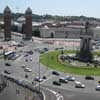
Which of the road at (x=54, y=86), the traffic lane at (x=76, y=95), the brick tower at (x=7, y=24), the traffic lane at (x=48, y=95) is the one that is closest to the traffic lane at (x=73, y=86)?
the road at (x=54, y=86)

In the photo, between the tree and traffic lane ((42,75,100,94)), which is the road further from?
the tree

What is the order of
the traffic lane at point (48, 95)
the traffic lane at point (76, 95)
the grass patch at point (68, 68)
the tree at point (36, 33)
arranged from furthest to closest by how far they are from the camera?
1. the tree at point (36, 33)
2. the grass patch at point (68, 68)
3. the traffic lane at point (76, 95)
4. the traffic lane at point (48, 95)

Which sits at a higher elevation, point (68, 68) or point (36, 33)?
point (36, 33)

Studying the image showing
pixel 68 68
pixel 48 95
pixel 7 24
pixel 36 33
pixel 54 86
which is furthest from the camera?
pixel 36 33

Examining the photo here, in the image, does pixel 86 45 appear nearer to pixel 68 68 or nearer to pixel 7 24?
pixel 68 68

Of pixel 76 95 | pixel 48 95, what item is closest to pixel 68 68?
pixel 76 95

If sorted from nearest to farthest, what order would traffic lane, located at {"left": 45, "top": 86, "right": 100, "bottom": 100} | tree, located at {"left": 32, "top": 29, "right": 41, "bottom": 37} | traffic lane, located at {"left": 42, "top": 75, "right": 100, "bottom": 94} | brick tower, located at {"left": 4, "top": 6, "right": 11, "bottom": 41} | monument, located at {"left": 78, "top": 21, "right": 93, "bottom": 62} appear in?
traffic lane, located at {"left": 45, "top": 86, "right": 100, "bottom": 100}, traffic lane, located at {"left": 42, "top": 75, "right": 100, "bottom": 94}, monument, located at {"left": 78, "top": 21, "right": 93, "bottom": 62}, brick tower, located at {"left": 4, "top": 6, "right": 11, "bottom": 41}, tree, located at {"left": 32, "top": 29, "right": 41, "bottom": 37}

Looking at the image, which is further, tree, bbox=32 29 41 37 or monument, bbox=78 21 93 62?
tree, bbox=32 29 41 37

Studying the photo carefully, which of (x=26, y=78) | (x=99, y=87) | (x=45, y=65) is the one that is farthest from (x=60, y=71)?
(x=99, y=87)

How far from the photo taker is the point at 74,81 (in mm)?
5398

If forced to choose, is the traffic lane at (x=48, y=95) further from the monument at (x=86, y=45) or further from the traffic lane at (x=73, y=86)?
the monument at (x=86, y=45)

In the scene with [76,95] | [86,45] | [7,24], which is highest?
[7,24]

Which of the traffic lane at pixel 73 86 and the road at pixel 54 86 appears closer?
the road at pixel 54 86

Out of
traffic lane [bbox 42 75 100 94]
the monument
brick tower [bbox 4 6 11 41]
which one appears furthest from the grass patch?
brick tower [bbox 4 6 11 41]
